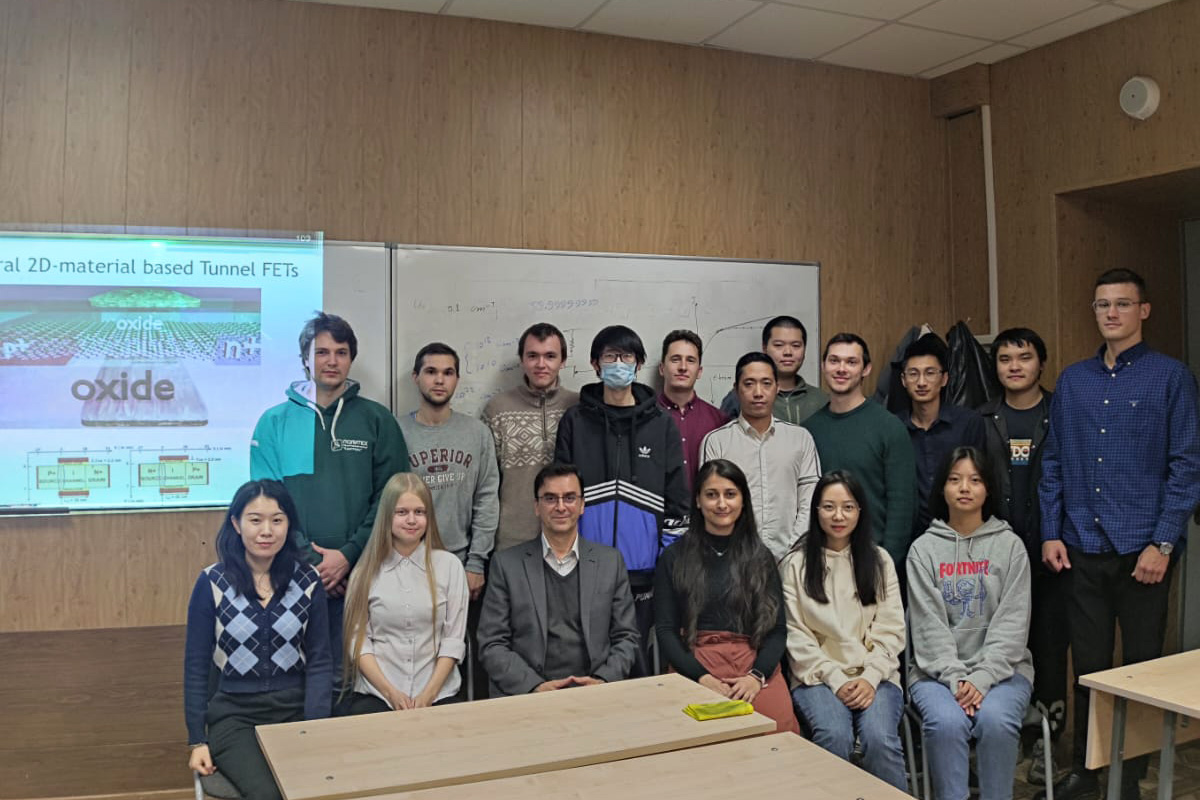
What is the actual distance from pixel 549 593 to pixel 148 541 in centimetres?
164

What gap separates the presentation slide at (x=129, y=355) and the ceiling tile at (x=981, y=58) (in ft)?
10.9

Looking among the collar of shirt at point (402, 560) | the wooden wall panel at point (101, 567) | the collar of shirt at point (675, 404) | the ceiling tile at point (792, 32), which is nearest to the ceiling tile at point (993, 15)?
the ceiling tile at point (792, 32)

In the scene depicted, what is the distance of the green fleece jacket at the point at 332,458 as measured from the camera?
3137 mm

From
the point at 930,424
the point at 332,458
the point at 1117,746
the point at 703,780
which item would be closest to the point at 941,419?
the point at 930,424

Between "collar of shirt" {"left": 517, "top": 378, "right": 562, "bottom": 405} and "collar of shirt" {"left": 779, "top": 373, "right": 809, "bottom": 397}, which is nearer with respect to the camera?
"collar of shirt" {"left": 517, "top": 378, "right": 562, "bottom": 405}

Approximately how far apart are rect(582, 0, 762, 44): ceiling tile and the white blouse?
244 centimetres

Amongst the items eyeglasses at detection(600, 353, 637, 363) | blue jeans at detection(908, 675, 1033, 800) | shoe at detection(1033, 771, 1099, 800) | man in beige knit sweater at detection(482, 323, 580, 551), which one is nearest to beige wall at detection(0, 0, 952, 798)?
man in beige knit sweater at detection(482, 323, 580, 551)

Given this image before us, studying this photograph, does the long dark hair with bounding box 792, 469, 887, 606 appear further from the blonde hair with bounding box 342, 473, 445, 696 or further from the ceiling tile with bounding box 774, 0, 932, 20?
the ceiling tile with bounding box 774, 0, 932, 20

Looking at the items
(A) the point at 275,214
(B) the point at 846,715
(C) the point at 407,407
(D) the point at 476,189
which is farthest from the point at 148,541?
(B) the point at 846,715

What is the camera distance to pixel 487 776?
73.5 inches

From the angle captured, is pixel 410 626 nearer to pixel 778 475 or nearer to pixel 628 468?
pixel 628 468

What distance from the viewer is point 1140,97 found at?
4.00m

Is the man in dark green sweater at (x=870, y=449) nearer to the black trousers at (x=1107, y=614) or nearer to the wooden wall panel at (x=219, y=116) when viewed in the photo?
the black trousers at (x=1107, y=614)

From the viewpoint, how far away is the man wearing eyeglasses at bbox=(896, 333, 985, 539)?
11.4ft
